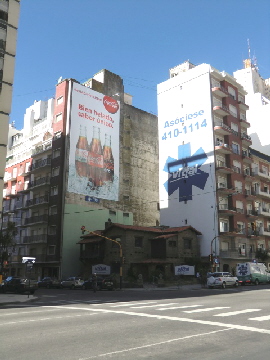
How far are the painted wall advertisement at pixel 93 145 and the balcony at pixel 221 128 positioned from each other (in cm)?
1755

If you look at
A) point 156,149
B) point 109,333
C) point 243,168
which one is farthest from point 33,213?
point 109,333

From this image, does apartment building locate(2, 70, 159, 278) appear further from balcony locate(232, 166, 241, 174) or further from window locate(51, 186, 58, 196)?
balcony locate(232, 166, 241, 174)

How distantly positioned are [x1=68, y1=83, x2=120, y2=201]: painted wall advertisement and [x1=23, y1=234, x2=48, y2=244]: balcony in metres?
8.30

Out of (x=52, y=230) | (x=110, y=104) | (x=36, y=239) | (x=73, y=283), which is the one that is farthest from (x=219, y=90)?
(x=36, y=239)

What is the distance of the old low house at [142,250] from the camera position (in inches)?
1795

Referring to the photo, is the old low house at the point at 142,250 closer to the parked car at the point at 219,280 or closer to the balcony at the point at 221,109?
the parked car at the point at 219,280

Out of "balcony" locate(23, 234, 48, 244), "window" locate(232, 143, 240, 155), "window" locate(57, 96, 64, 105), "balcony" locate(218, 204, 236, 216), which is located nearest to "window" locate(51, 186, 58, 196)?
"balcony" locate(23, 234, 48, 244)

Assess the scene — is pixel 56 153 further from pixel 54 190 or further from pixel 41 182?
pixel 54 190

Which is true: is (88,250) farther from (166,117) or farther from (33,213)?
(166,117)

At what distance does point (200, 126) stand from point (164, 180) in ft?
34.2

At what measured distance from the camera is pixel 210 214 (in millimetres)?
51000

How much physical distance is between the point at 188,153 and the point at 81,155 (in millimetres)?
16813

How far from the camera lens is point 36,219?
56219 mm

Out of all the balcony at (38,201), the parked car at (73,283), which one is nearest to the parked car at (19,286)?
the parked car at (73,283)
